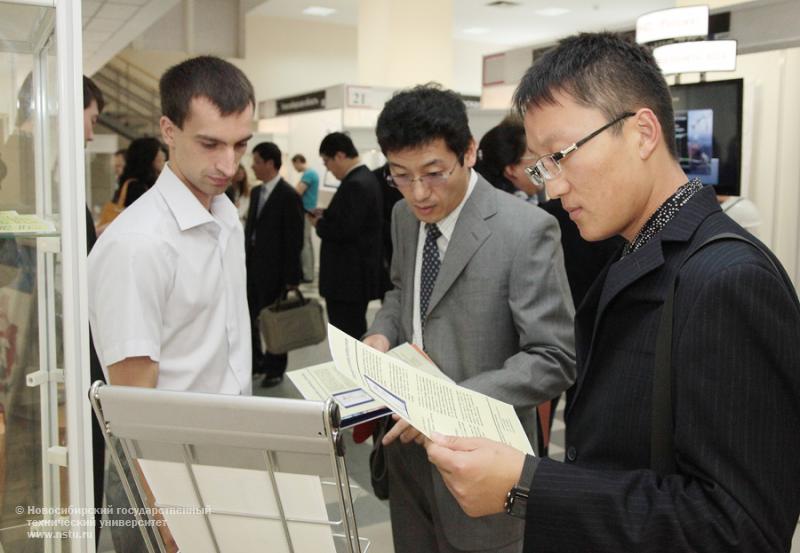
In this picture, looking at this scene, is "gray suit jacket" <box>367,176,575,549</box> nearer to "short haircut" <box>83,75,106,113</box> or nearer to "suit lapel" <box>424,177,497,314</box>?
"suit lapel" <box>424,177,497,314</box>

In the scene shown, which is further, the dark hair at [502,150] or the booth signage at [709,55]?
the booth signage at [709,55]

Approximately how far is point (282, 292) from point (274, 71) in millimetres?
12081

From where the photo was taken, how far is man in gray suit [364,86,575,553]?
65.2 inches

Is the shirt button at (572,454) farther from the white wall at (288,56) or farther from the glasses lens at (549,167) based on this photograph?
the white wall at (288,56)

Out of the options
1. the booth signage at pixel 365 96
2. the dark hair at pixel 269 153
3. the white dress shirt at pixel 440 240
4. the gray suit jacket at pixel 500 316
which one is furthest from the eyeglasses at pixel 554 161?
the booth signage at pixel 365 96

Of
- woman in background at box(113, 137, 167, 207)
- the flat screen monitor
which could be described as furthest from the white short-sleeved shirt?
the flat screen monitor

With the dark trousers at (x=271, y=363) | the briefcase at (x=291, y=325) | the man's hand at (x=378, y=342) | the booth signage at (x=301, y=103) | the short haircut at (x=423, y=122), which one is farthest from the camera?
the booth signage at (x=301, y=103)

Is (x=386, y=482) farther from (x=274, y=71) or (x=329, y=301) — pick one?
(x=274, y=71)

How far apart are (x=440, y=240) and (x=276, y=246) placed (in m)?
3.48

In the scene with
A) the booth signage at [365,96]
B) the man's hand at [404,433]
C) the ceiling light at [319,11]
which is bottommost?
the man's hand at [404,433]

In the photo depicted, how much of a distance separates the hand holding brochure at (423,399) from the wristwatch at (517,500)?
0.40 feet

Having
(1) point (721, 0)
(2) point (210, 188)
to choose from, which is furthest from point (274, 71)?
(2) point (210, 188)

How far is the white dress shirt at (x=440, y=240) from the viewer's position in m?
1.84

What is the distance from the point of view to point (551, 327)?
1.65 m
